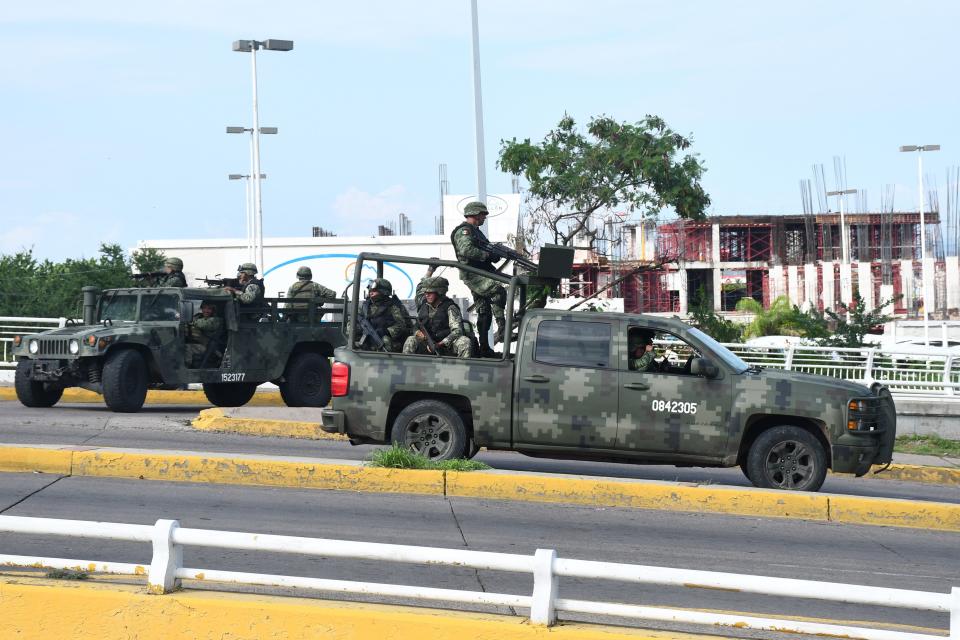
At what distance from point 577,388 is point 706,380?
1.13 metres

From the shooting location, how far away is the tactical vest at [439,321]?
1201 centimetres

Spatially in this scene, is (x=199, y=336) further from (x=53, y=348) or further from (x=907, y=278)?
(x=907, y=278)

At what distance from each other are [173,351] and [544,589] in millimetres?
12859

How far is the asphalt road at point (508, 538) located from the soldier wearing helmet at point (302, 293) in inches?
321

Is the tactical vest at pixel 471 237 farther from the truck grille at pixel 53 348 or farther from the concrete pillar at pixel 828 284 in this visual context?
the concrete pillar at pixel 828 284

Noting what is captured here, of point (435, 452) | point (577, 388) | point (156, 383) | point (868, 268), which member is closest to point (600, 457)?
point (577, 388)

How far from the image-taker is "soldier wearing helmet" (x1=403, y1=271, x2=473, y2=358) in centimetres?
1189

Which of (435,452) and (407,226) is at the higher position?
(407,226)

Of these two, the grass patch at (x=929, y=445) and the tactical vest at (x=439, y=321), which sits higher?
the tactical vest at (x=439, y=321)

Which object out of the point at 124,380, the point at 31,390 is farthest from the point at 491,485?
the point at 31,390

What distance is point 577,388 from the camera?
11078 millimetres

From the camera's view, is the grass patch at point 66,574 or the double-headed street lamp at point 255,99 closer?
the grass patch at point 66,574

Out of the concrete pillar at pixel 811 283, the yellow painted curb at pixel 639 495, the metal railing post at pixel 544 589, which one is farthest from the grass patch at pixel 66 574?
the concrete pillar at pixel 811 283

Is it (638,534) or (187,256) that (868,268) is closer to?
(187,256)
